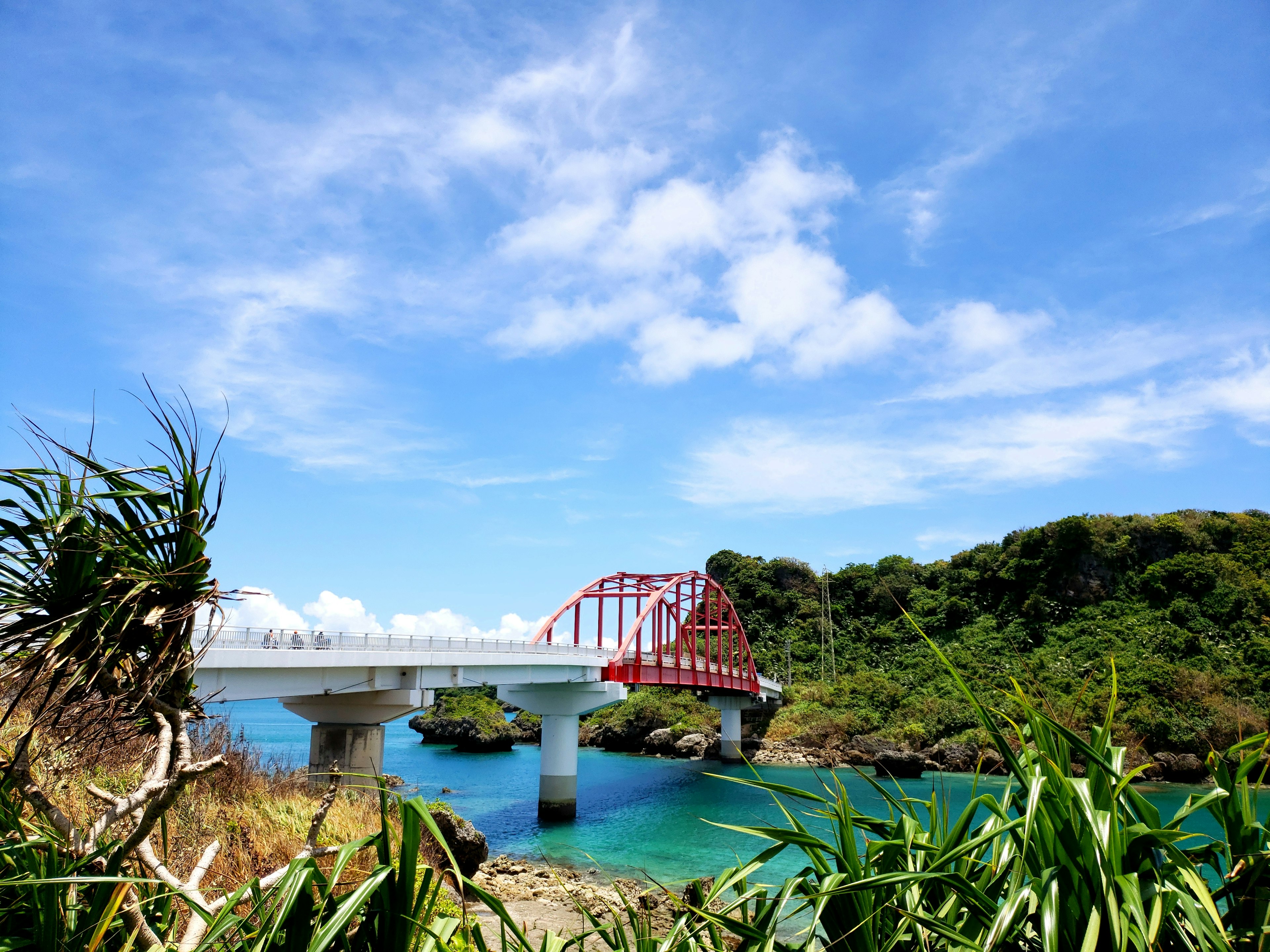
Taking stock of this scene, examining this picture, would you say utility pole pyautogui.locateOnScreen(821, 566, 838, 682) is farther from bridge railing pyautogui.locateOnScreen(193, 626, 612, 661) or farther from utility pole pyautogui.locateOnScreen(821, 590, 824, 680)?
bridge railing pyautogui.locateOnScreen(193, 626, 612, 661)

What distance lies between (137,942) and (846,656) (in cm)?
6438

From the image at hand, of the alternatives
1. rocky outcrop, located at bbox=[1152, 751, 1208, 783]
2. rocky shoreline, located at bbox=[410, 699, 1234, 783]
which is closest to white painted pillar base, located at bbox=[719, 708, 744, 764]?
rocky shoreline, located at bbox=[410, 699, 1234, 783]

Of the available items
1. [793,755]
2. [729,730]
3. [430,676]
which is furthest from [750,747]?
[430,676]

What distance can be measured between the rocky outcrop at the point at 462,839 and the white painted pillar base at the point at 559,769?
1251 centimetres

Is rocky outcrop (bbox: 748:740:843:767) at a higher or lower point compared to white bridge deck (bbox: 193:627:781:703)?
lower

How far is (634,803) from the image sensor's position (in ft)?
110

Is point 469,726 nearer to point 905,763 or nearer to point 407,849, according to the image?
point 905,763

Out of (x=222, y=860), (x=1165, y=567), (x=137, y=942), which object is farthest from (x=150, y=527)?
(x=1165, y=567)

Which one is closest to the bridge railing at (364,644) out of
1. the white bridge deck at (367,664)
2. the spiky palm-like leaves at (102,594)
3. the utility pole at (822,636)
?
the white bridge deck at (367,664)

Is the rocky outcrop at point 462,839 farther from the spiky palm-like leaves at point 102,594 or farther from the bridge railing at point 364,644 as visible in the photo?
the spiky palm-like leaves at point 102,594

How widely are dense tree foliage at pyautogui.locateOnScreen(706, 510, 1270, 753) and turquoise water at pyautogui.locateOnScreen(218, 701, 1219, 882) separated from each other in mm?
5828

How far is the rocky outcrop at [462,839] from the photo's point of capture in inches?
634

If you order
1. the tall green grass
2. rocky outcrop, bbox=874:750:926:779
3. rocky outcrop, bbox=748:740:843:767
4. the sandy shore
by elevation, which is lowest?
rocky outcrop, bbox=748:740:843:767

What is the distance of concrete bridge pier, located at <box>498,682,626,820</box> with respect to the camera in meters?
30.1
